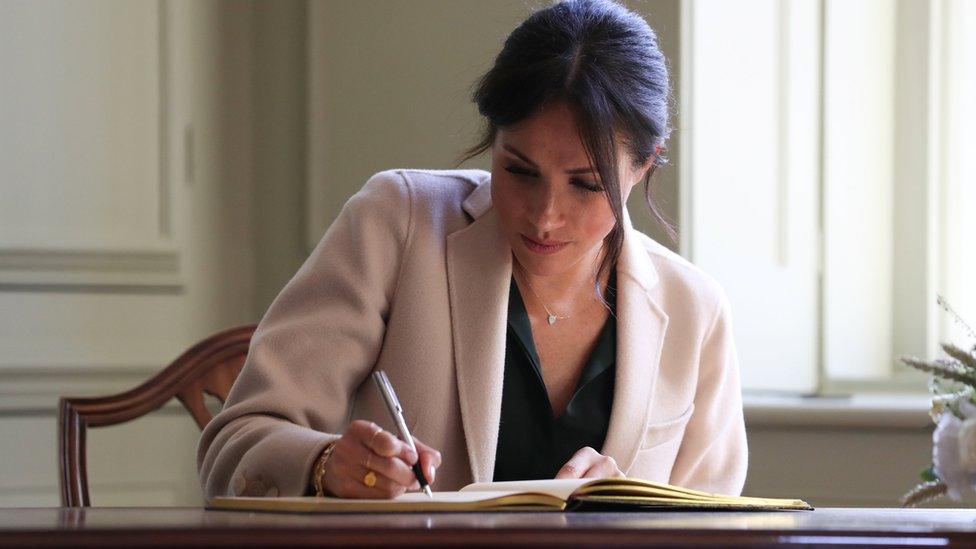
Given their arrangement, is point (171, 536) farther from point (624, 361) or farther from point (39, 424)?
point (39, 424)

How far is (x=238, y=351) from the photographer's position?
83.1 inches

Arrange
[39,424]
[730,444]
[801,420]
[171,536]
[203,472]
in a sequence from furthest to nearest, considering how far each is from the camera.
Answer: [39,424]
[801,420]
[730,444]
[203,472]
[171,536]

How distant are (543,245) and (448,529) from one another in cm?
82

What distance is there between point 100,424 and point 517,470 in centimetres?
70

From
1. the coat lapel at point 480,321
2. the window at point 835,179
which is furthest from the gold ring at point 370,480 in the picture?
the window at point 835,179

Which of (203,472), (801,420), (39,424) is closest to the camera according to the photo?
(203,472)

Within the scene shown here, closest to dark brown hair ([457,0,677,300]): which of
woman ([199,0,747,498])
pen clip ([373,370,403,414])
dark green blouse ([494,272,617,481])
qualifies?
woman ([199,0,747,498])

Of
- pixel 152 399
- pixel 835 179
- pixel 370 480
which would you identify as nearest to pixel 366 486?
pixel 370 480

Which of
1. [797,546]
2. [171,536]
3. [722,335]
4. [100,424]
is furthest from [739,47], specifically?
[171,536]

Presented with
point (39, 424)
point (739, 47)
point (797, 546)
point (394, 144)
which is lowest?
point (39, 424)

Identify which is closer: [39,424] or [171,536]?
[171,536]

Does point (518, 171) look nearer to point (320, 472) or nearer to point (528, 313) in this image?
point (528, 313)

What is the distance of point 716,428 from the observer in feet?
6.48

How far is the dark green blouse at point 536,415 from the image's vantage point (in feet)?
6.02
